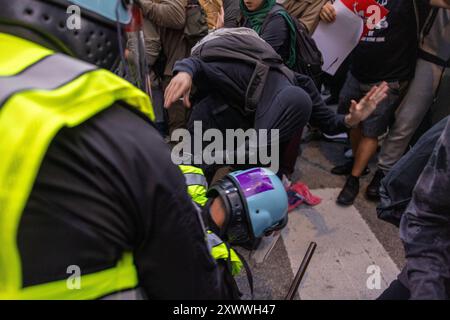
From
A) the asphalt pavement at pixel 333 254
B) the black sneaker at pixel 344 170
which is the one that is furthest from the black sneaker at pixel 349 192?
the black sneaker at pixel 344 170

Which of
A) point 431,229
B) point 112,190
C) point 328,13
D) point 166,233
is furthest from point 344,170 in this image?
point 112,190

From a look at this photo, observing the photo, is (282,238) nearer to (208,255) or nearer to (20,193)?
(208,255)

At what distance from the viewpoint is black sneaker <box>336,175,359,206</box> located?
3.15 meters

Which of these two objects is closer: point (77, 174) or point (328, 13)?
point (77, 174)

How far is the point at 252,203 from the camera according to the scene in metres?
1.14

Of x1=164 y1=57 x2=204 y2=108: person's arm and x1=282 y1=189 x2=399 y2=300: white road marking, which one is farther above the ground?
x1=164 y1=57 x2=204 y2=108: person's arm

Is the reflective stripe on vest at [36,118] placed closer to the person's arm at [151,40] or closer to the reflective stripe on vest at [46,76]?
the reflective stripe on vest at [46,76]

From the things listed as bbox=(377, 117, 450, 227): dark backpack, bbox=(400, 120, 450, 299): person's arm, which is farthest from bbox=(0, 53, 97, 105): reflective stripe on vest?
bbox=(377, 117, 450, 227): dark backpack

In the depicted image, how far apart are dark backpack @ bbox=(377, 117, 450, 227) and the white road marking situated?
1023 mm

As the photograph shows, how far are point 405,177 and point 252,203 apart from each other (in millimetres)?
645

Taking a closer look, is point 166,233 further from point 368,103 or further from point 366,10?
point 366,10

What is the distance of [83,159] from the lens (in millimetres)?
607

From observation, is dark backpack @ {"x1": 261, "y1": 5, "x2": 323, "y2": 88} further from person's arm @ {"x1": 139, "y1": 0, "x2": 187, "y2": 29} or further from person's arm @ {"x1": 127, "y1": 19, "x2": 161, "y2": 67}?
person's arm @ {"x1": 127, "y1": 19, "x2": 161, "y2": 67}
